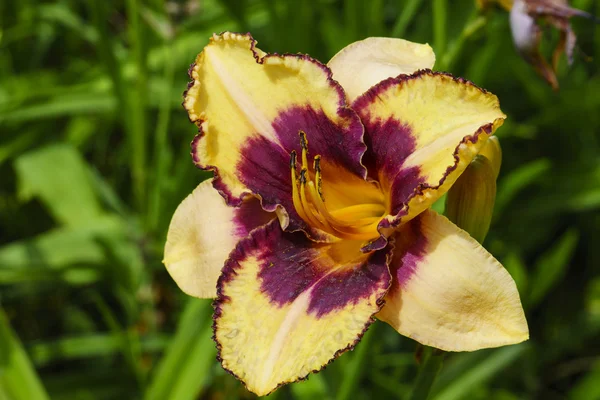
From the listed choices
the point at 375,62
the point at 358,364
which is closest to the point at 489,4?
the point at 375,62

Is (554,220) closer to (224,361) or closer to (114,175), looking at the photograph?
(114,175)

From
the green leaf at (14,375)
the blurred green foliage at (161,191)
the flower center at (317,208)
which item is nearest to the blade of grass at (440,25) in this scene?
the blurred green foliage at (161,191)

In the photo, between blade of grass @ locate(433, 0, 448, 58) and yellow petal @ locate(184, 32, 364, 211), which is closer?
yellow petal @ locate(184, 32, 364, 211)

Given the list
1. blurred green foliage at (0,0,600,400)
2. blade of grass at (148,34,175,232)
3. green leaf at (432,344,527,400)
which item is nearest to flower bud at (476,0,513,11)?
blurred green foliage at (0,0,600,400)

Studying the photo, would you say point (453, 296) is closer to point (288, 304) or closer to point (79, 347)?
point (288, 304)

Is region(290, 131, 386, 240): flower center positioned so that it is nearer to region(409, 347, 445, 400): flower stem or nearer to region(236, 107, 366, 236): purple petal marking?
region(236, 107, 366, 236): purple petal marking

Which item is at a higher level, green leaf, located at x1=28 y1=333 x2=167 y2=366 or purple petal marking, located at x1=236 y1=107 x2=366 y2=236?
purple petal marking, located at x1=236 y1=107 x2=366 y2=236

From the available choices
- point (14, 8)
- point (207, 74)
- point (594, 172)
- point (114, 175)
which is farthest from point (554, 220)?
point (14, 8)

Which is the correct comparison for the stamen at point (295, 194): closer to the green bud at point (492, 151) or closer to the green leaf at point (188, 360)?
the green bud at point (492, 151)
